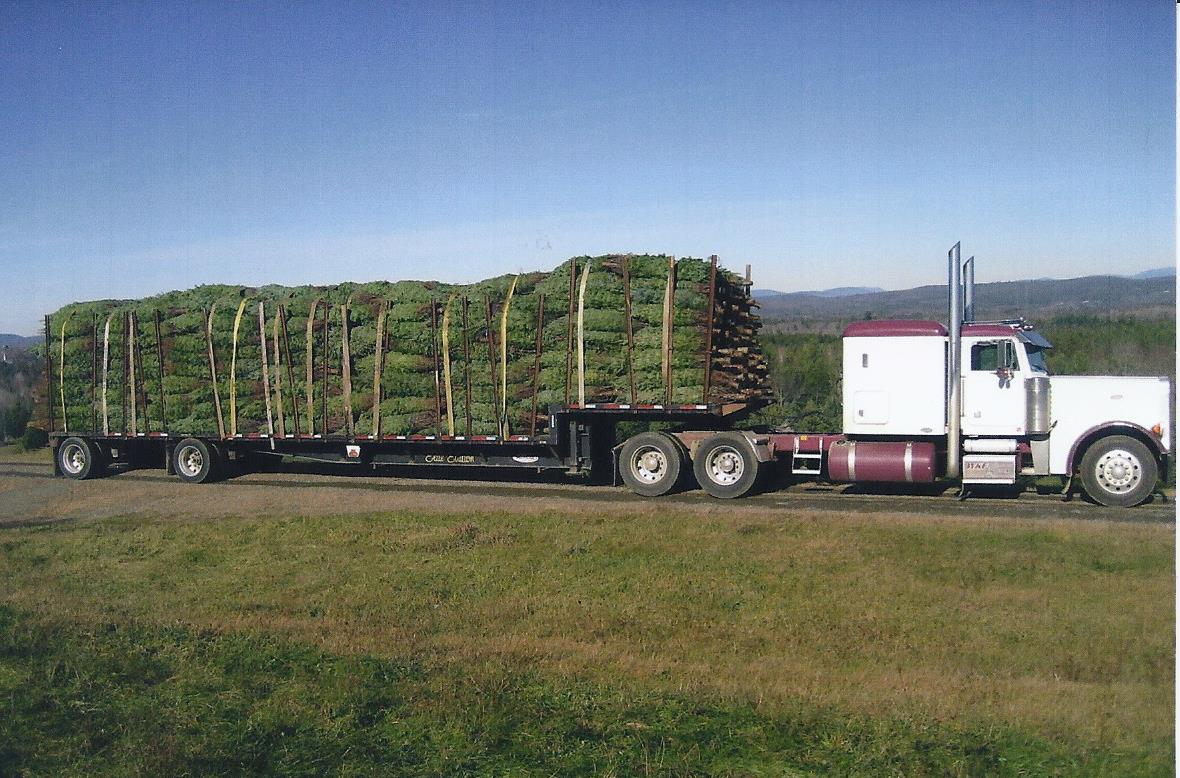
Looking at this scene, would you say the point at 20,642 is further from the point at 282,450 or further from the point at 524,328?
the point at 282,450

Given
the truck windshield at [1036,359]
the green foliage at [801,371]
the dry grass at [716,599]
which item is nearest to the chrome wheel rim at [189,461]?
the dry grass at [716,599]

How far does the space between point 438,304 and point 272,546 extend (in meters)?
7.61

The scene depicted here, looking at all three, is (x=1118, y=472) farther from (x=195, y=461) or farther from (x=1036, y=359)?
(x=195, y=461)

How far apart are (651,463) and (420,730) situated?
12.0 metres

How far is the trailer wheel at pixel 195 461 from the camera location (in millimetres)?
22516

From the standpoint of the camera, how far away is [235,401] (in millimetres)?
22156

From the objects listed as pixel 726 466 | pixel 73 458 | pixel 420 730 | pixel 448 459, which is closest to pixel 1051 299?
pixel 726 466

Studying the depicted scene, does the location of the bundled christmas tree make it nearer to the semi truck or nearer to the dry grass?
the semi truck

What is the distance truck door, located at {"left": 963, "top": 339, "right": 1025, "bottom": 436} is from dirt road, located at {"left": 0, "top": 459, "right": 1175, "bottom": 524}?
1299mm

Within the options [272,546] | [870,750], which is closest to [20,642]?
[272,546]

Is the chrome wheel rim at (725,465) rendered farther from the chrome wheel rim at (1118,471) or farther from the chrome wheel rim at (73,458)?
the chrome wheel rim at (73,458)

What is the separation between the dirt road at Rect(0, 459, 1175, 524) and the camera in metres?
16.1

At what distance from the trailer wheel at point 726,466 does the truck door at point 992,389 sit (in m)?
3.67

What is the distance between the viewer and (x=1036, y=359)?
1716cm
